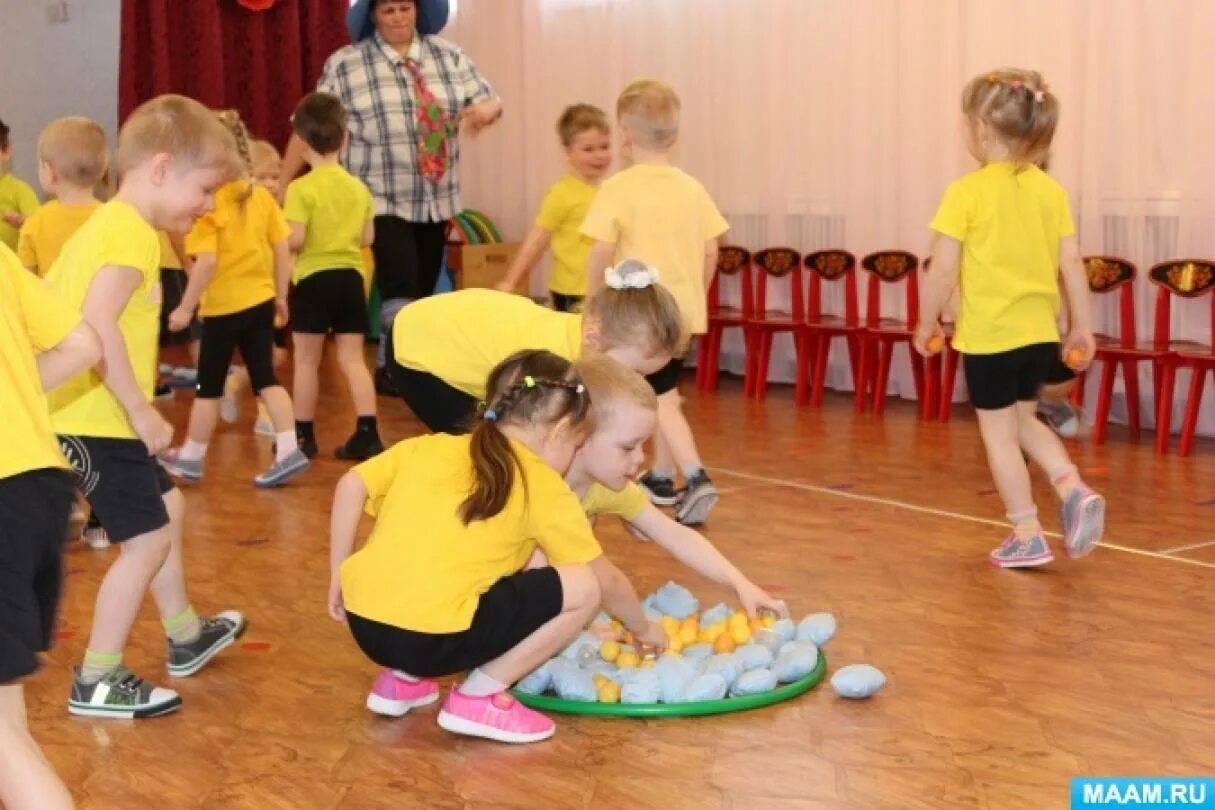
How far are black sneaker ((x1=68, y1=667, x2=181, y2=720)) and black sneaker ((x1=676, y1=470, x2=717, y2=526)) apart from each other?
198 cm

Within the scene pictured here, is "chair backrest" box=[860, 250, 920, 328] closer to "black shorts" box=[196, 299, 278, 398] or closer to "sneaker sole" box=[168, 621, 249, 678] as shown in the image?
"black shorts" box=[196, 299, 278, 398]

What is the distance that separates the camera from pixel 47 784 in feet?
7.05

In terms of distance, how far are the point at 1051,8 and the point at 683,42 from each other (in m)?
2.25

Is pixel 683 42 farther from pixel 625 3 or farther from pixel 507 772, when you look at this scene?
pixel 507 772

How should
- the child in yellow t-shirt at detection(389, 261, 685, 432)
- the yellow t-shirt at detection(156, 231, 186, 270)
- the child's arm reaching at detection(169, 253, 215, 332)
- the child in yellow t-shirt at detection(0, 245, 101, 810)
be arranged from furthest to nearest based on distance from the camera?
1. the yellow t-shirt at detection(156, 231, 186, 270)
2. the child's arm reaching at detection(169, 253, 215, 332)
3. the child in yellow t-shirt at detection(389, 261, 685, 432)
4. the child in yellow t-shirt at detection(0, 245, 101, 810)

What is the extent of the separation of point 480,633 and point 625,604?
352 mm

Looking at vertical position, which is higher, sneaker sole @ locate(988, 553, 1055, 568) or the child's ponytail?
the child's ponytail

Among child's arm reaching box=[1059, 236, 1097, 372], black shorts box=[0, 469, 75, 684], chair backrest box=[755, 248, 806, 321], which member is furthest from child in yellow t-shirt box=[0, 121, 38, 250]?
black shorts box=[0, 469, 75, 684]

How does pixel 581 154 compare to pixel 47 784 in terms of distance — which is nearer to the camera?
pixel 47 784

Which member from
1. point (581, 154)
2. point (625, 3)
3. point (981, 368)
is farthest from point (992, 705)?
point (625, 3)

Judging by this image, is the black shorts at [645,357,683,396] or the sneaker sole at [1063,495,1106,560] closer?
the sneaker sole at [1063,495,1106,560]

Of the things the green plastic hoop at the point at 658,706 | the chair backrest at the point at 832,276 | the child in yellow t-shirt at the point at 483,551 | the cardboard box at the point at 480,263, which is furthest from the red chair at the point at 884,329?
the child in yellow t-shirt at the point at 483,551

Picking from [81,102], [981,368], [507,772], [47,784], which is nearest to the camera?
[47,784]

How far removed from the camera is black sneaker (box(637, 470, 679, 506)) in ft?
17.5
